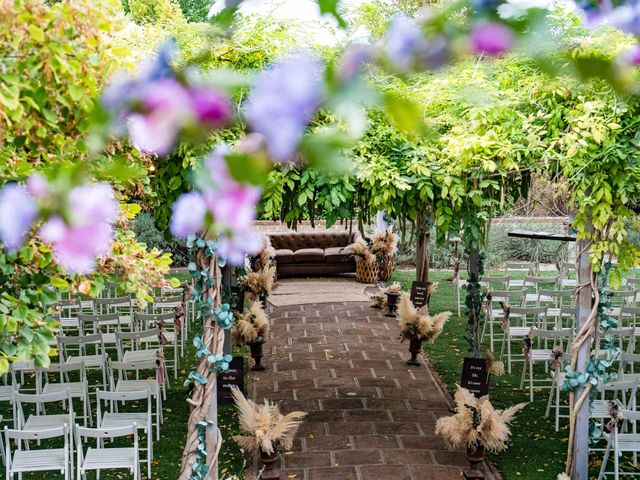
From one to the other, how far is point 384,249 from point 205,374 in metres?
10.1

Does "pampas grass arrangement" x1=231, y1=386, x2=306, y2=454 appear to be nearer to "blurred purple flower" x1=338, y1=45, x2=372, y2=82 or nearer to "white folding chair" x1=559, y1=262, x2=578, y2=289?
"blurred purple flower" x1=338, y1=45, x2=372, y2=82

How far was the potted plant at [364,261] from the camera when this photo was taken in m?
15.0

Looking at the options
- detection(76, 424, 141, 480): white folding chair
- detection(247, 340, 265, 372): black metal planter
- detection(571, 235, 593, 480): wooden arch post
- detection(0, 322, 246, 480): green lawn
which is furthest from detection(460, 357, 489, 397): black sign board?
detection(76, 424, 141, 480): white folding chair

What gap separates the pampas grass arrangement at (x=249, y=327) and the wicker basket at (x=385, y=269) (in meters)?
6.56

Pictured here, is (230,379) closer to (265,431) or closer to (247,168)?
(265,431)

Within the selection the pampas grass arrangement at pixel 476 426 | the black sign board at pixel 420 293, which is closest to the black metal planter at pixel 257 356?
the black sign board at pixel 420 293

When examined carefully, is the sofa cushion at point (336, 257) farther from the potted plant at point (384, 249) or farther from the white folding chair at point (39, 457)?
the white folding chair at point (39, 457)

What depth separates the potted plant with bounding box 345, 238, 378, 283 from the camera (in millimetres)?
14961

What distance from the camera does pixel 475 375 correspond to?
7336 millimetres

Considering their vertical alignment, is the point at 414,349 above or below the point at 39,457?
above

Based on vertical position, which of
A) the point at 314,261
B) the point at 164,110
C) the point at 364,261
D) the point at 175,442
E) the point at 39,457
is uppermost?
the point at 164,110

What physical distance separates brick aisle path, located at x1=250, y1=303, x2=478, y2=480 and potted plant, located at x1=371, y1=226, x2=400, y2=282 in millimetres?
3289

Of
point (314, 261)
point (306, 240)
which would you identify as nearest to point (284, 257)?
point (314, 261)

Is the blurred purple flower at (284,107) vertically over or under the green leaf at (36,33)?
under
